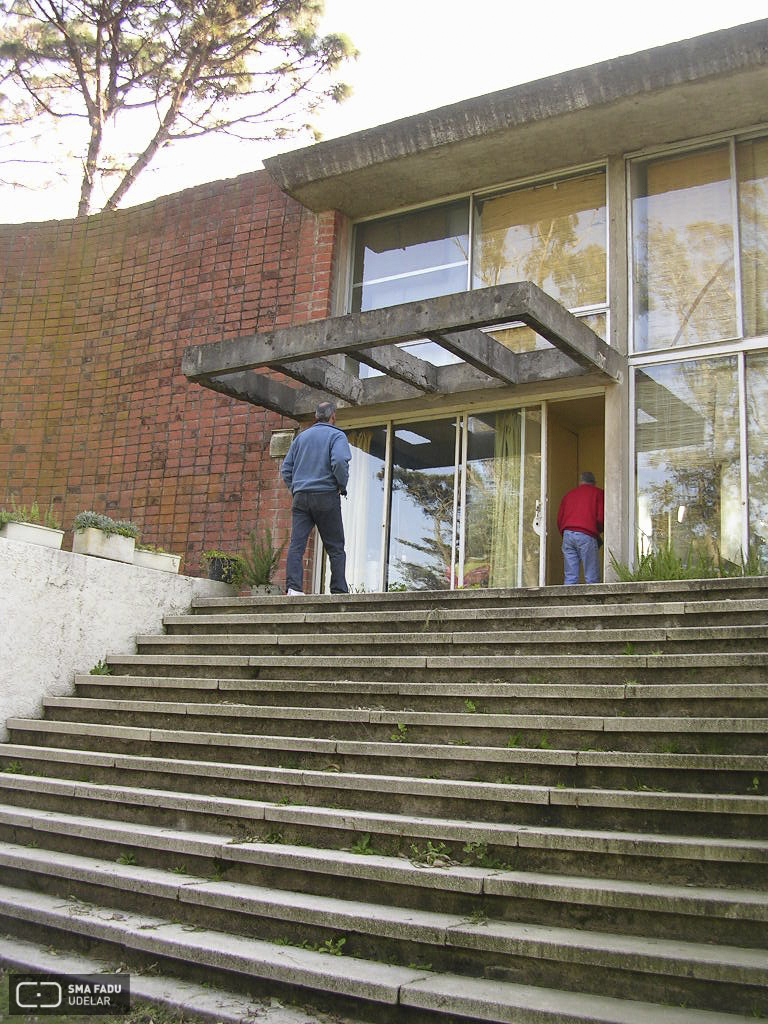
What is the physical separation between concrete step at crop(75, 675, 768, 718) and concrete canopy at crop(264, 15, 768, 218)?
245 inches

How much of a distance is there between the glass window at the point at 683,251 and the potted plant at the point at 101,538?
16.7 feet

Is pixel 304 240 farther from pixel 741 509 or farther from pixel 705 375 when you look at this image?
pixel 741 509

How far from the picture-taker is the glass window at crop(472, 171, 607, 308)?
10156mm

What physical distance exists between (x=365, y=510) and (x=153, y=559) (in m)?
2.82

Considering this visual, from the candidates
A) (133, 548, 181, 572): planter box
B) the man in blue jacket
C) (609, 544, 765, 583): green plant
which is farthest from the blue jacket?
(609, 544, 765, 583): green plant

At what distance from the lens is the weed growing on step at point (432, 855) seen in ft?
13.9

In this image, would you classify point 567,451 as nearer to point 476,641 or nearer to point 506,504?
point 506,504

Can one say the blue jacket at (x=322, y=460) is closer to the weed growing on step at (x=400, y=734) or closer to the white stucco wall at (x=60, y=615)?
the white stucco wall at (x=60, y=615)

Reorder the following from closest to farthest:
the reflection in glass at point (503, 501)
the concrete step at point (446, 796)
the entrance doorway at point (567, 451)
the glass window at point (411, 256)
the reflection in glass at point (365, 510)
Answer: the concrete step at point (446, 796)
the reflection in glass at point (503, 501)
the entrance doorway at point (567, 451)
the reflection in glass at point (365, 510)
the glass window at point (411, 256)

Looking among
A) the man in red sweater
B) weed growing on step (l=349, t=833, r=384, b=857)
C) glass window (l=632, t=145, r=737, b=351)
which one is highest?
glass window (l=632, t=145, r=737, b=351)

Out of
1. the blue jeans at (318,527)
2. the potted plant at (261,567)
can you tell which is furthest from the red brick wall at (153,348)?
the blue jeans at (318,527)

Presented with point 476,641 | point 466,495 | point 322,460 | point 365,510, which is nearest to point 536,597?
point 476,641

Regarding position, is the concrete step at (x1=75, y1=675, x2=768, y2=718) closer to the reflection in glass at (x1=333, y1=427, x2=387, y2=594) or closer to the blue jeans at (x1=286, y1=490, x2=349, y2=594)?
the blue jeans at (x1=286, y1=490, x2=349, y2=594)

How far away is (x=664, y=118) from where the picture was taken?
955 cm
